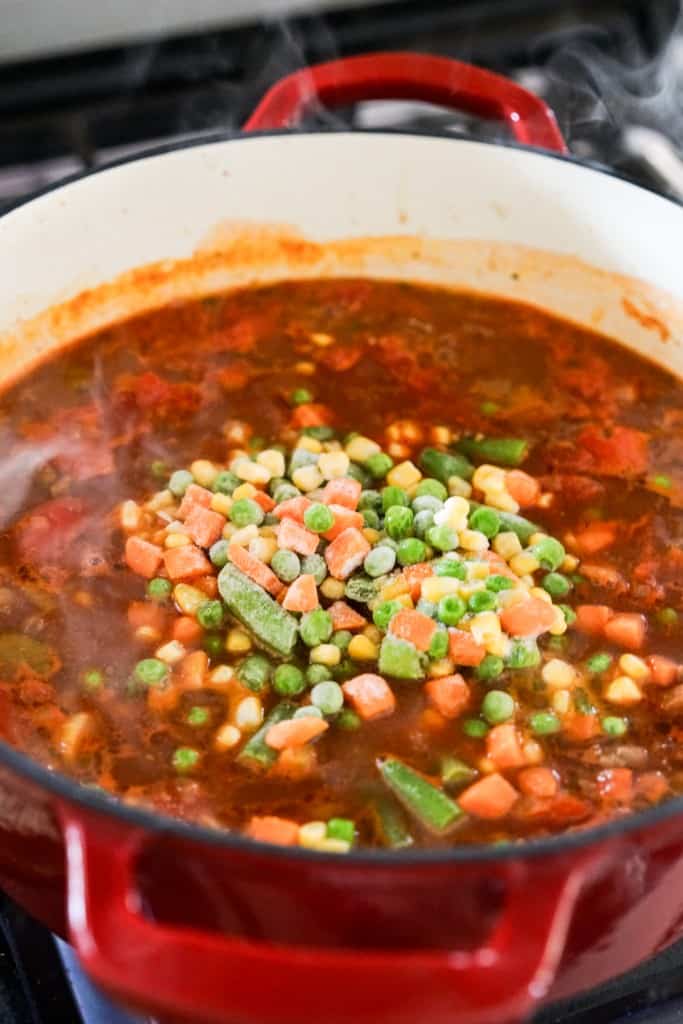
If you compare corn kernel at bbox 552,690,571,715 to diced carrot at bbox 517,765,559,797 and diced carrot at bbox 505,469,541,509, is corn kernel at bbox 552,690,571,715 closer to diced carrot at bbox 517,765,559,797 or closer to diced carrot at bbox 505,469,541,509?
diced carrot at bbox 517,765,559,797

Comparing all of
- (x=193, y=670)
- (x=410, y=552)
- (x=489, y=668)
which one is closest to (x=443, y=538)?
(x=410, y=552)

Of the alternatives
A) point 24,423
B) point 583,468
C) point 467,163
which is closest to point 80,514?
point 24,423

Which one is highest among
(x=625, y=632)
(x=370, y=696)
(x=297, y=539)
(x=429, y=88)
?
(x=429, y=88)

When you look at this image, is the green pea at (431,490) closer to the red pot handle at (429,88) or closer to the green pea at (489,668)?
the green pea at (489,668)

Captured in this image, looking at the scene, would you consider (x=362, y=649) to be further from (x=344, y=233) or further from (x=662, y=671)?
(x=344, y=233)

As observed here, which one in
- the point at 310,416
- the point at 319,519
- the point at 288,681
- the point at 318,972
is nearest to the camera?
the point at 318,972

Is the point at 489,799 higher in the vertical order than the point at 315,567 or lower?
lower
